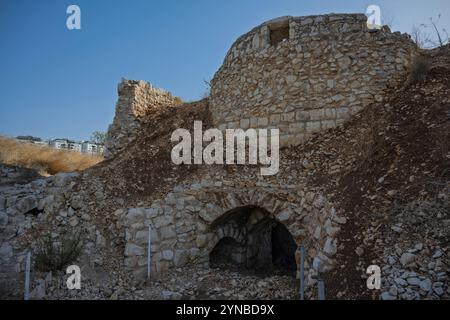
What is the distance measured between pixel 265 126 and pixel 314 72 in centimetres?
136

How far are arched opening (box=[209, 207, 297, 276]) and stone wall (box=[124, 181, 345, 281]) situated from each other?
0.15m

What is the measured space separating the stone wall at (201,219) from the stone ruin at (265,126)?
0.06 feet

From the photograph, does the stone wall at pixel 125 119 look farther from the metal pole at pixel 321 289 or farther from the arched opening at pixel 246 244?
the metal pole at pixel 321 289

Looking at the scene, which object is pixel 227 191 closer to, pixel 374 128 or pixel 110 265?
pixel 110 265

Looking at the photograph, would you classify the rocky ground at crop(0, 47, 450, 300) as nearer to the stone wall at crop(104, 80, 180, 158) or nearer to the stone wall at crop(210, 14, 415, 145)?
the stone wall at crop(210, 14, 415, 145)

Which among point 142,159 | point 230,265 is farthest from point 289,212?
point 142,159

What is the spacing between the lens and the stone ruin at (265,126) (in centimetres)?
569

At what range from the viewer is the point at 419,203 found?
4.02m

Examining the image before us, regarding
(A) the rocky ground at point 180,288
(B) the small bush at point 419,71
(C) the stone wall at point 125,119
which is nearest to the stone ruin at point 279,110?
(B) the small bush at point 419,71

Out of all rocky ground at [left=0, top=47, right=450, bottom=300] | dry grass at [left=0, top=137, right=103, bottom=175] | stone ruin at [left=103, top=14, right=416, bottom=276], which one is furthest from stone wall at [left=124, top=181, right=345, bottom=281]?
dry grass at [left=0, top=137, right=103, bottom=175]

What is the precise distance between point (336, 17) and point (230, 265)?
5211mm

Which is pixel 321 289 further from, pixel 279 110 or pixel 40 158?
pixel 40 158

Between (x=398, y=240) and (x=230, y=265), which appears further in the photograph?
(x=230, y=265)

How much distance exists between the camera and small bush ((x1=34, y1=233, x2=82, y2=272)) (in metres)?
5.09
